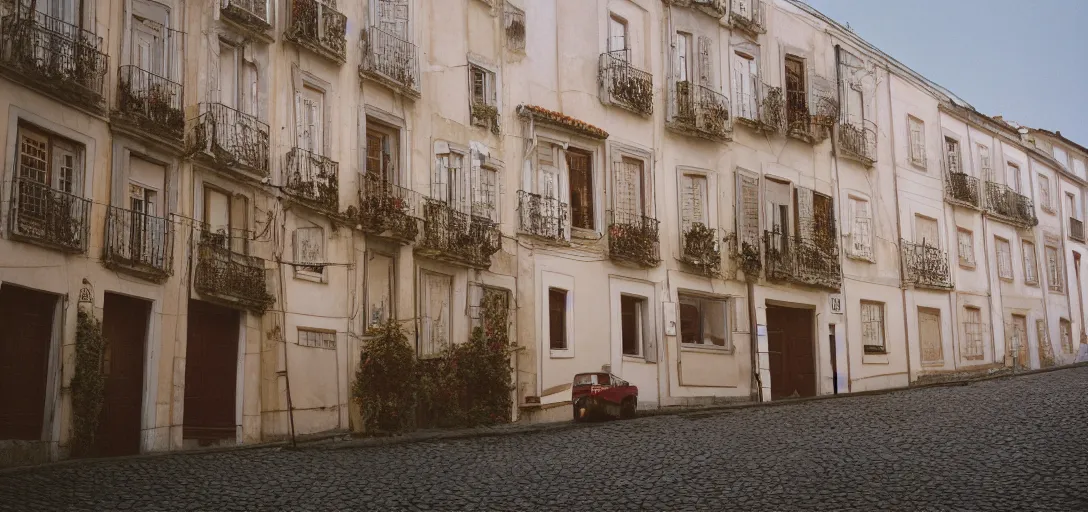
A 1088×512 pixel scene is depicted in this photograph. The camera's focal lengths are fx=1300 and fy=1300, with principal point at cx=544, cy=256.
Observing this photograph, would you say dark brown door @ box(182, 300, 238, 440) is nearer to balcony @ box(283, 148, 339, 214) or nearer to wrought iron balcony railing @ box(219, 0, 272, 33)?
balcony @ box(283, 148, 339, 214)

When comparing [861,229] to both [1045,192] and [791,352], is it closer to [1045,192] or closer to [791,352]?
[791,352]

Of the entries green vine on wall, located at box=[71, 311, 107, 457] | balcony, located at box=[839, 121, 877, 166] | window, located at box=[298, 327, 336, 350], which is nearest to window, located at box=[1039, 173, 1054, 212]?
balcony, located at box=[839, 121, 877, 166]

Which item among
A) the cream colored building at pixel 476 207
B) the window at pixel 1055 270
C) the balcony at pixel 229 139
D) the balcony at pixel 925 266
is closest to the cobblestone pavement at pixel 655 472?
the cream colored building at pixel 476 207

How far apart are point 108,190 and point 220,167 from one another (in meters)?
2.31

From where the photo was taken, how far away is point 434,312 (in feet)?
86.9

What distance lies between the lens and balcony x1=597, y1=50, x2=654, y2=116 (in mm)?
30625

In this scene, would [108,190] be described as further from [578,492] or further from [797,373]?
[797,373]

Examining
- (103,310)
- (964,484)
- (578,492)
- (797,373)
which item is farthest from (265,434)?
(797,373)

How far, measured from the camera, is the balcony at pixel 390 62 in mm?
25016

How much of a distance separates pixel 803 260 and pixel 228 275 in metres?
18.1

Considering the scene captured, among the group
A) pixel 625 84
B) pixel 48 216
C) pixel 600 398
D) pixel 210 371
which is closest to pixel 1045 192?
pixel 625 84

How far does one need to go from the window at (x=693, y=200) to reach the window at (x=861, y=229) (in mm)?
6467

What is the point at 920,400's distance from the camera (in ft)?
83.1

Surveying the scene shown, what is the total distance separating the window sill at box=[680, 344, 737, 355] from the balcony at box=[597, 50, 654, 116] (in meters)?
5.77
